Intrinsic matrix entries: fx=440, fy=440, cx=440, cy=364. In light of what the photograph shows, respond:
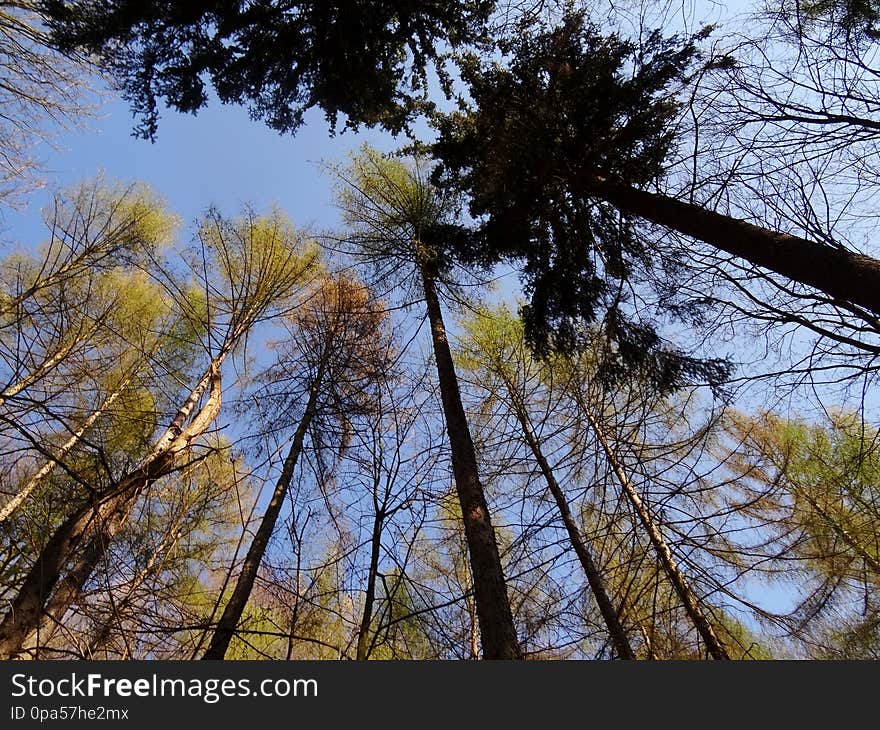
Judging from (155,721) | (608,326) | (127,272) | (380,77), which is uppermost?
(127,272)

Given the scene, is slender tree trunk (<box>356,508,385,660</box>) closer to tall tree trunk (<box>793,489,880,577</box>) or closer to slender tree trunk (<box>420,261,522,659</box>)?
slender tree trunk (<box>420,261,522,659</box>)

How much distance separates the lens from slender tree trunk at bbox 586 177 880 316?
2773mm

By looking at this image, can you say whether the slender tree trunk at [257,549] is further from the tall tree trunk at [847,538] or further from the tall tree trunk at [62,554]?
the tall tree trunk at [847,538]

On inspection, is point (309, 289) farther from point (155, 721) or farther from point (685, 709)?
point (685, 709)

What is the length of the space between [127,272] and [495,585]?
9.27m

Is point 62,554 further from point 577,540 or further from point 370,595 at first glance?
point 577,540

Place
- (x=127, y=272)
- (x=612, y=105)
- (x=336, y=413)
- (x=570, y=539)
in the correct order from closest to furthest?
(x=570, y=539) → (x=612, y=105) → (x=336, y=413) → (x=127, y=272)

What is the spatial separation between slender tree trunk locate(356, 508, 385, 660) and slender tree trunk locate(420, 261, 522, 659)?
84 centimetres

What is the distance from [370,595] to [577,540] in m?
2.50

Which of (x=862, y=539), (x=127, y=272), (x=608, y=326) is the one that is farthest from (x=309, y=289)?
(x=862, y=539)

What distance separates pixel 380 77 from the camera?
18.7 feet

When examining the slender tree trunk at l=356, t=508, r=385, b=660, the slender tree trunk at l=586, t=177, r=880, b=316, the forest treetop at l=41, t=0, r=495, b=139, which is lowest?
the slender tree trunk at l=356, t=508, r=385, b=660

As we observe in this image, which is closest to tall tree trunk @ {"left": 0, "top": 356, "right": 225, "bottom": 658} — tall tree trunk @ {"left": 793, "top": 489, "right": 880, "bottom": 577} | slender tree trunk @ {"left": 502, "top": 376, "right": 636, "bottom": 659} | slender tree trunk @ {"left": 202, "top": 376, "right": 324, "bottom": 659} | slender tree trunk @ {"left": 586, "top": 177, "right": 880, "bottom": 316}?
slender tree trunk @ {"left": 202, "top": 376, "right": 324, "bottom": 659}

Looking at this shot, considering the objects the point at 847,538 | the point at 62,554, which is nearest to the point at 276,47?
the point at 62,554
